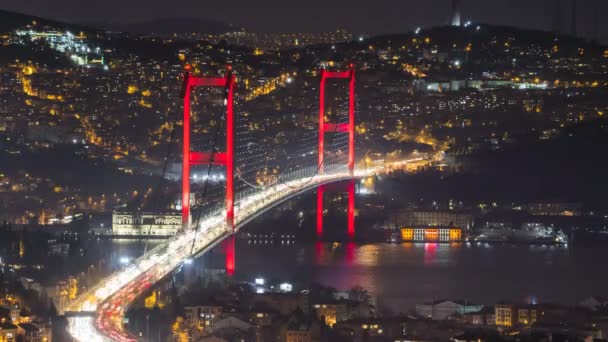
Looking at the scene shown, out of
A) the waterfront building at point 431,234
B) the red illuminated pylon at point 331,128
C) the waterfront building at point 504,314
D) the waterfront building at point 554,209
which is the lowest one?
the waterfront building at point 504,314

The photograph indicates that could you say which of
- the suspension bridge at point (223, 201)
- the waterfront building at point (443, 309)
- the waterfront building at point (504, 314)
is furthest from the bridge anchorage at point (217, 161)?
the waterfront building at point (504, 314)

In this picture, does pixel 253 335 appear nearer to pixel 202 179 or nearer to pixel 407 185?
pixel 202 179

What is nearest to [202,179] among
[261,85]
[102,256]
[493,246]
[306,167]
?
[306,167]

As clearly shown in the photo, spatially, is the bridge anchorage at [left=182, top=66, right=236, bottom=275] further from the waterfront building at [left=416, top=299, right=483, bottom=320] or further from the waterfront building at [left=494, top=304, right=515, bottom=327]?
the waterfront building at [left=494, top=304, right=515, bottom=327]

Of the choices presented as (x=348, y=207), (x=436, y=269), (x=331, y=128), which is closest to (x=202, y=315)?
(x=436, y=269)

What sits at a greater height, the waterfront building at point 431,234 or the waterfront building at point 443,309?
the waterfront building at point 431,234

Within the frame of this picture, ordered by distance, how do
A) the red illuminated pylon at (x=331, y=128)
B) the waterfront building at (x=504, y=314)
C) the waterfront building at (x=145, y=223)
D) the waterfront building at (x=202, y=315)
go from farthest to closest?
1. the red illuminated pylon at (x=331, y=128)
2. the waterfront building at (x=145, y=223)
3. the waterfront building at (x=504, y=314)
4. the waterfront building at (x=202, y=315)

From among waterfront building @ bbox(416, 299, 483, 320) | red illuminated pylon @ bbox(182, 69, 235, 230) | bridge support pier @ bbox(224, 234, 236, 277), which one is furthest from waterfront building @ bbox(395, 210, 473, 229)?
waterfront building @ bbox(416, 299, 483, 320)

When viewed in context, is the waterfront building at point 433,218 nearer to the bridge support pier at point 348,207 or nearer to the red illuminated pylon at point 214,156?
the bridge support pier at point 348,207
